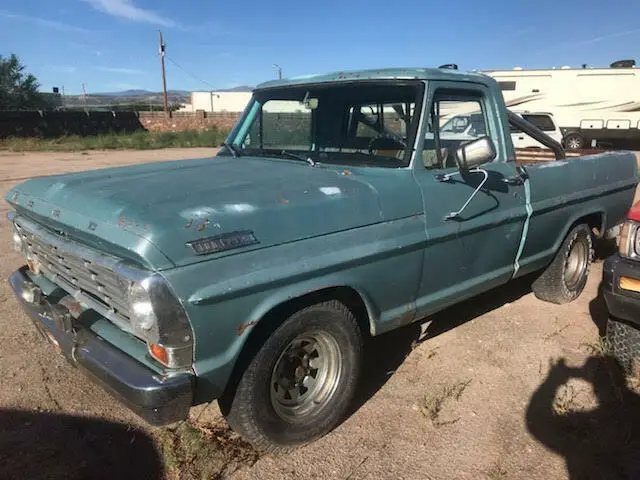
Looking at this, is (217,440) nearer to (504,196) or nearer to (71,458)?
(71,458)

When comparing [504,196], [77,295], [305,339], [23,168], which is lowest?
[23,168]

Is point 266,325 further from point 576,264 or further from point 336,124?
point 576,264

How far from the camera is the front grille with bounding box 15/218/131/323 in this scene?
2.35 m

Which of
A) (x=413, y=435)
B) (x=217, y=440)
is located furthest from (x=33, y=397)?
(x=413, y=435)

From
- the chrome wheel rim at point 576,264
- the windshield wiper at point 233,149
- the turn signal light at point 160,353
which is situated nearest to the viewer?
the turn signal light at point 160,353

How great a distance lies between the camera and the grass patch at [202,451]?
267 centimetres

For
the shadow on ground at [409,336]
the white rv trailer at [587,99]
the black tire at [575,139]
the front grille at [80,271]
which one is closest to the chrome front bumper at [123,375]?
the front grille at [80,271]

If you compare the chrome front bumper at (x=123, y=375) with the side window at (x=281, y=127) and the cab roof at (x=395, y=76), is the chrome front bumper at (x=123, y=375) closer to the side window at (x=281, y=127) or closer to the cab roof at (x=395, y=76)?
the side window at (x=281, y=127)

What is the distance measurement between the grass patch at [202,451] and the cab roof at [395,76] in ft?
7.67

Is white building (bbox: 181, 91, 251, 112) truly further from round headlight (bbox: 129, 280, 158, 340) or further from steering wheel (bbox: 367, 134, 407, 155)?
round headlight (bbox: 129, 280, 158, 340)

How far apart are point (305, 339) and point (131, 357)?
2.87 feet

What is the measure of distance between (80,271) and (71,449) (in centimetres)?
98

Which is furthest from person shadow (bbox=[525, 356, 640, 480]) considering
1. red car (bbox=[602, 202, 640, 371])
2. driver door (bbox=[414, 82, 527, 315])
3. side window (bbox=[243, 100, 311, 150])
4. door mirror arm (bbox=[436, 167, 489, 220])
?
side window (bbox=[243, 100, 311, 150])

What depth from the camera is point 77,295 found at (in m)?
2.74
